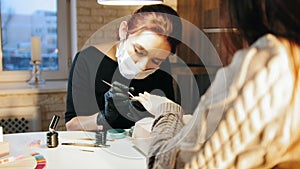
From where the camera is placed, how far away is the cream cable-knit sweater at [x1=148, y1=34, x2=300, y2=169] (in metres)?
0.42

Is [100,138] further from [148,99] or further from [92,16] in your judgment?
[92,16]

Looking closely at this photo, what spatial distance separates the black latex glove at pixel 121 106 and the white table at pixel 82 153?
113 mm

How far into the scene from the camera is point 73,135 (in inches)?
57.1

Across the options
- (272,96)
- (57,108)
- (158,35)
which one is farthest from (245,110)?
(57,108)

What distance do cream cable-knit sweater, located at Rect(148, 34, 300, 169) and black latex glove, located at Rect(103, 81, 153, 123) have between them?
74 centimetres

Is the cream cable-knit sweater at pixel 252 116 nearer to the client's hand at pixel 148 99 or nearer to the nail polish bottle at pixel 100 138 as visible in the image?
the client's hand at pixel 148 99

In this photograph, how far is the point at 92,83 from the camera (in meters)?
1.72

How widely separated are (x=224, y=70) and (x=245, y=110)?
0.21 feet

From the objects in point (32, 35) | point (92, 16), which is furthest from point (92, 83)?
point (32, 35)

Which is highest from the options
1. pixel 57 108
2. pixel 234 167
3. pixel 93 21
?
pixel 93 21

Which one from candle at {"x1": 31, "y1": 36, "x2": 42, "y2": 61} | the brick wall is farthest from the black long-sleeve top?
candle at {"x1": 31, "y1": 36, "x2": 42, "y2": 61}

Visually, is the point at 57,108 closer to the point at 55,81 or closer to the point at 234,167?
the point at 55,81

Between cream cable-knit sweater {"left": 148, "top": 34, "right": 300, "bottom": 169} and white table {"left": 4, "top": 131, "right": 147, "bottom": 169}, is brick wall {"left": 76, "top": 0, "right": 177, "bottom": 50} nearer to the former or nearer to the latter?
white table {"left": 4, "top": 131, "right": 147, "bottom": 169}

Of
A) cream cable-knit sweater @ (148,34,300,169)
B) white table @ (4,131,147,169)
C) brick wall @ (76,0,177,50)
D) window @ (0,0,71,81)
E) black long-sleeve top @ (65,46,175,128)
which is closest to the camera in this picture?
cream cable-knit sweater @ (148,34,300,169)
